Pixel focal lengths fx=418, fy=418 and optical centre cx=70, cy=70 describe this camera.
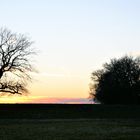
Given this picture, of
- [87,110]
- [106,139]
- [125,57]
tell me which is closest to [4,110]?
[87,110]

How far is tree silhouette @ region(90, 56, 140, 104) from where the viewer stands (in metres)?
94.2

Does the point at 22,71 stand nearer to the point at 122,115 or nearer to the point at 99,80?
the point at 122,115

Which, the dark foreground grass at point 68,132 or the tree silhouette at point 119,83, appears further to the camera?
the tree silhouette at point 119,83

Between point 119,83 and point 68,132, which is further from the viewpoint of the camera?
point 119,83

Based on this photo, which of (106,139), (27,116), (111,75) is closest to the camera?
(106,139)

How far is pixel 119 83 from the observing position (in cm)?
9794

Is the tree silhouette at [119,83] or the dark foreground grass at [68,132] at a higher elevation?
the tree silhouette at [119,83]

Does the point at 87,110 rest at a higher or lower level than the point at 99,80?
lower

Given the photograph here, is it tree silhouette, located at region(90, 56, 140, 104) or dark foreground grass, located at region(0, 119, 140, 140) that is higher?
tree silhouette, located at region(90, 56, 140, 104)

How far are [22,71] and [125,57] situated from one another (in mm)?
42619

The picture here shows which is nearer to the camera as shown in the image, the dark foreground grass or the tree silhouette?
the dark foreground grass

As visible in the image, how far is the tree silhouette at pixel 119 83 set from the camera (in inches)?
3708

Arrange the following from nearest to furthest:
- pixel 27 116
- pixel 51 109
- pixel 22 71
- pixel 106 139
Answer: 1. pixel 106 139
2. pixel 27 116
3. pixel 51 109
4. pixel 22 71

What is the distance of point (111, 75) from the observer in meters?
101
